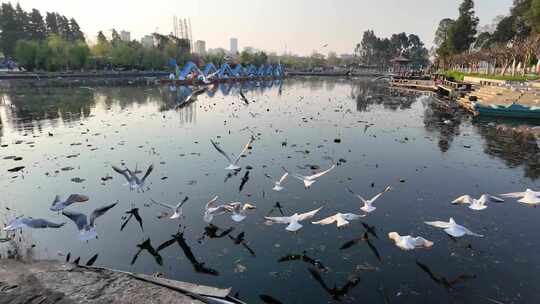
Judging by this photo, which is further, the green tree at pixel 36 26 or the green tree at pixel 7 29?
the green tree at pixel 36 26

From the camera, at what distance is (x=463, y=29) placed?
59312 millimetres

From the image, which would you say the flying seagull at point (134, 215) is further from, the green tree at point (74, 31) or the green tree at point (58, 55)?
the green tree at point (74, 31)

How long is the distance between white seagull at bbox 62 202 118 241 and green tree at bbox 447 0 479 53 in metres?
68.9

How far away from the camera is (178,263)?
21.1ft

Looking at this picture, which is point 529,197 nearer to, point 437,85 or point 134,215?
point 134,215

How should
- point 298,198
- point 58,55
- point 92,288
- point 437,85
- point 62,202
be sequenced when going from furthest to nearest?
1. point 58,55
2. point 437,85
3. point 298,198
4. point 62,202
5. point 92,288

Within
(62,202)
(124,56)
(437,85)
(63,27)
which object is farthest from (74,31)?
(62,202)

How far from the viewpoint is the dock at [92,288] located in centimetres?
502

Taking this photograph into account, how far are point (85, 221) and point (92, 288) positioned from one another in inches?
78.2

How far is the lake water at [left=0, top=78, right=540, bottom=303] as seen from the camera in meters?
6.02

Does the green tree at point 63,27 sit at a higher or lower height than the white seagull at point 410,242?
higher

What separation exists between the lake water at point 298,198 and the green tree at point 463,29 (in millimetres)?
47707

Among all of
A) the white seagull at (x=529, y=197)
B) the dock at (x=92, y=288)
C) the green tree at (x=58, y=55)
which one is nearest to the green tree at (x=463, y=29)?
the white seagull at (x=529, y=197)

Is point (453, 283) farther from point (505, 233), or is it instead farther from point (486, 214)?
point (486, 214)
